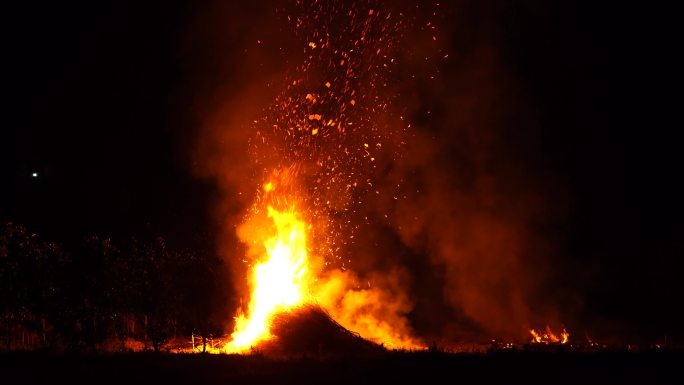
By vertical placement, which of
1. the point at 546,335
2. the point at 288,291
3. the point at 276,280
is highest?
the point at 276,280

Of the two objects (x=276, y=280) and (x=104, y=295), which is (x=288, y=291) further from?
(x=104, y=295)

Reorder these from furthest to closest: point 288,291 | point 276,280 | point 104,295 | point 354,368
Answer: point 104,295 < point 276,280 < point 288,291 < point 354,368

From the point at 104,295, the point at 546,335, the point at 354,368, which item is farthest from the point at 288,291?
the point at 546,335

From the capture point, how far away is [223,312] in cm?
1424

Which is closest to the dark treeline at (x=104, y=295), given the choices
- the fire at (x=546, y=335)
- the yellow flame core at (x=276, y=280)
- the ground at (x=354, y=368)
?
the yellow flame core at (x=276, y=280)

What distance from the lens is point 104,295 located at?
14.9 meters

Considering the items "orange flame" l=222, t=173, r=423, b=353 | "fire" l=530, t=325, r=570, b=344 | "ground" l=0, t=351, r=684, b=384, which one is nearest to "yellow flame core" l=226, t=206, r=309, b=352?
"orange flame" l=222, t=173, r=423, b=353

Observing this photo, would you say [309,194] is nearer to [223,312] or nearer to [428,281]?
[223,312]

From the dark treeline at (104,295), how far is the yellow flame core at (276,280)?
0.74 metres

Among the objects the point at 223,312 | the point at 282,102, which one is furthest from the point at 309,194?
the point at 223,312

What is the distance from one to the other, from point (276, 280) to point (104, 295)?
12.7ft

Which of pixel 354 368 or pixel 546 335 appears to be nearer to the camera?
pixel 354 368

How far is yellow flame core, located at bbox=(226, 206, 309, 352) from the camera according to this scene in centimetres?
1362

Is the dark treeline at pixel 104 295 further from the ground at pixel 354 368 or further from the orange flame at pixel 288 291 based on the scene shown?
the ground at pixel 354 368
